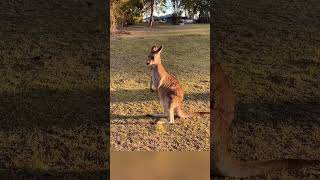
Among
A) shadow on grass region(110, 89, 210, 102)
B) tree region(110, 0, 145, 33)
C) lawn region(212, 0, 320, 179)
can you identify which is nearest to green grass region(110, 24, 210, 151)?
shadow on grass region(110, 89, 210, 102)

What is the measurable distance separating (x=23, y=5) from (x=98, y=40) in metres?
1.06

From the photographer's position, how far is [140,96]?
383 centimetres

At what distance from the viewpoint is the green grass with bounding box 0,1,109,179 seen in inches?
159

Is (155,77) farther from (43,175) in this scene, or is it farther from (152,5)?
(43,175)

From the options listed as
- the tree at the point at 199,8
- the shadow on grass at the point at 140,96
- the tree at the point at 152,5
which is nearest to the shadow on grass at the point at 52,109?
the shadow on grass at the point at 140,96

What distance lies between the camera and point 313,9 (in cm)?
517

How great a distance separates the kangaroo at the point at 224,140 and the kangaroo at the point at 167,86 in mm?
163

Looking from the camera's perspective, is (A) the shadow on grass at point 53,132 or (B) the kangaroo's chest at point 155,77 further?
(A) the shadow on grass at point 53,132

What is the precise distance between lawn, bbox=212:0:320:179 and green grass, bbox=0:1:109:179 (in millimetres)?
1190

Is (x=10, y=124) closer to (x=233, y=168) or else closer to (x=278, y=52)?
(x=233, y=168)

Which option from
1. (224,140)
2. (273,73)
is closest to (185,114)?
(224,140)

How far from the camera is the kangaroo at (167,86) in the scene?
3.74 metres

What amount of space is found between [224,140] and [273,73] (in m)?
1.62

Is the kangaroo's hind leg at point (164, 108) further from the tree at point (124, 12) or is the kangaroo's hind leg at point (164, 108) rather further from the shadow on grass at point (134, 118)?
the tree at point (124, 12)
